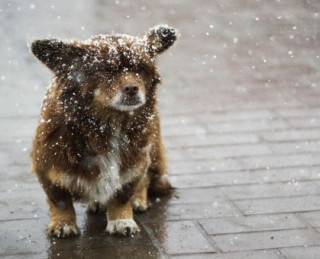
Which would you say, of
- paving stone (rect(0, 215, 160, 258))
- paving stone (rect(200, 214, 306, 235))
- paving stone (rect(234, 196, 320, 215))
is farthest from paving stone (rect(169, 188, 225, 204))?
paving stone (rect(0, 215, 160, 258))

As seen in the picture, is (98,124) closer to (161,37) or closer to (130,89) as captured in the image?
(130,89)

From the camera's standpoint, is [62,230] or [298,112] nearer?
[62,230]

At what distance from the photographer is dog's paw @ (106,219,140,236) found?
506 cm

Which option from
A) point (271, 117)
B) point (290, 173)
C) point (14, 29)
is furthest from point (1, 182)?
point (14, 29)

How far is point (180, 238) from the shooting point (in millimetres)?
5043

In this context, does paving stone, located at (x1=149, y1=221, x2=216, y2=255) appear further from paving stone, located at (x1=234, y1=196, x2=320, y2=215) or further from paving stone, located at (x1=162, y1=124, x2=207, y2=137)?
paving stone, located at (x1=162, y1=124, x2=207, y2=137)

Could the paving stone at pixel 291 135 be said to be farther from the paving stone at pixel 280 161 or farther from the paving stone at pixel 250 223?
the paving stone at pixel 250 223

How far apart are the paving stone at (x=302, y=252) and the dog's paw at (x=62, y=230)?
126 centimetres

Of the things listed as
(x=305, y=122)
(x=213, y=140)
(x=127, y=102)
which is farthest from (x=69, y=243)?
(x=305, y=122)

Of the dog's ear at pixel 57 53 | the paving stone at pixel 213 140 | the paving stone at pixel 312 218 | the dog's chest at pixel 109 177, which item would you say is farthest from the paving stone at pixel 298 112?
the dog's ear at pixel 57 53

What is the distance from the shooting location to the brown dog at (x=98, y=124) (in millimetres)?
4531

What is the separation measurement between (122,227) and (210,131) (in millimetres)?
2162

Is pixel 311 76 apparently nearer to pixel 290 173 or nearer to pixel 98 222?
pixel 290 173

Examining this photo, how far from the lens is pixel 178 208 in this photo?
554 centimetres
